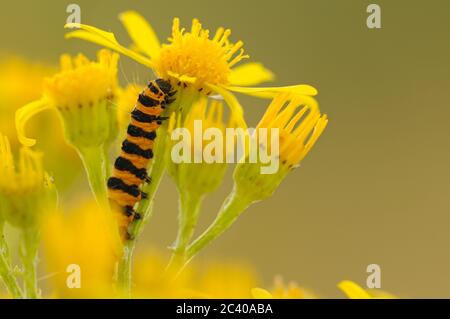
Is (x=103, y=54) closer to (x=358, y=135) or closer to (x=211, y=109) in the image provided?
(x=211, y=109)

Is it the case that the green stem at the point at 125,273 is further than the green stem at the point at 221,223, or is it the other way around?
the green stem at the point at 221,223

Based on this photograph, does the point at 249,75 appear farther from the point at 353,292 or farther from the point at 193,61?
the point at 353,292

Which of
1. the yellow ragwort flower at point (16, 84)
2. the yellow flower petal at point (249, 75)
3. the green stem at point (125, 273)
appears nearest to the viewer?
the green stem at point (125, 273)

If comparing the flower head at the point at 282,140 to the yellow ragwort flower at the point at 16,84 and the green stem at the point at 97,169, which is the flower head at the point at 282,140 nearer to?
the green stem at the point at 97,169

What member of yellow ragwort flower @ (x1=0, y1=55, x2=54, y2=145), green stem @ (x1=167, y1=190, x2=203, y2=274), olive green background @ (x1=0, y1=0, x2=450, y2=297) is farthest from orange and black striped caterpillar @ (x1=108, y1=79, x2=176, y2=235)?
olive green background @ (x1=0, y1=0, x2=450, y2=297)

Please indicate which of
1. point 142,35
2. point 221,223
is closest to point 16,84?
point 142,35

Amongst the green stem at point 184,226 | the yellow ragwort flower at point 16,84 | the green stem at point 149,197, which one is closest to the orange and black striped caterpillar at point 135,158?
the green stem at point 149,197
